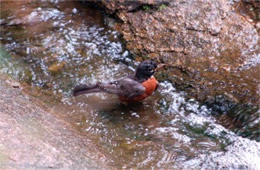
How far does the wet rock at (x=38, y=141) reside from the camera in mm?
3520

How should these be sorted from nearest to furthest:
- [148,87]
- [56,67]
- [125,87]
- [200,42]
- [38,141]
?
[38,141] < [148,87] < [125,87] < [200,42] < [56,67]

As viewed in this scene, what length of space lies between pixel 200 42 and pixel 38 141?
3011 mm

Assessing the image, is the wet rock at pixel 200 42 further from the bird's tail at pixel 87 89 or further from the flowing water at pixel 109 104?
the bird's tail at pixel 87 89

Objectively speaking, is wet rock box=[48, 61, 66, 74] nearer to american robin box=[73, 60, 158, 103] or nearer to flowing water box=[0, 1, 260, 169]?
flowing water box=[0, 1, 260, 169]

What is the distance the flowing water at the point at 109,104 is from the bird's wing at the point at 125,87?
0.26m

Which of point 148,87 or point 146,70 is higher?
point 146,70

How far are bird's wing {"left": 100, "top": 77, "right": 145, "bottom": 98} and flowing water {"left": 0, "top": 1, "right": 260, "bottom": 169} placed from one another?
26cm

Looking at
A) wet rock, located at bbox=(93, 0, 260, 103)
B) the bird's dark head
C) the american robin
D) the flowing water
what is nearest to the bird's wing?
the american robin

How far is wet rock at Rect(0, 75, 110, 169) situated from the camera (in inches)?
139

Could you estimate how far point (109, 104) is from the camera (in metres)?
5.65

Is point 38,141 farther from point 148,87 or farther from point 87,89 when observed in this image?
point 148,87

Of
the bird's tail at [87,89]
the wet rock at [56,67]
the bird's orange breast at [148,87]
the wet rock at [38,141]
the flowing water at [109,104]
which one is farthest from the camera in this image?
the wet rock at [56,67]

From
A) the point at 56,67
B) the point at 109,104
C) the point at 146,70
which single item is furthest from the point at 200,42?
the point at 56,67

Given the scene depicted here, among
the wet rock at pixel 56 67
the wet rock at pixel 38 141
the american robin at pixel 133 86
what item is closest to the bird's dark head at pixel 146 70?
the american robin at pixel 133 86
